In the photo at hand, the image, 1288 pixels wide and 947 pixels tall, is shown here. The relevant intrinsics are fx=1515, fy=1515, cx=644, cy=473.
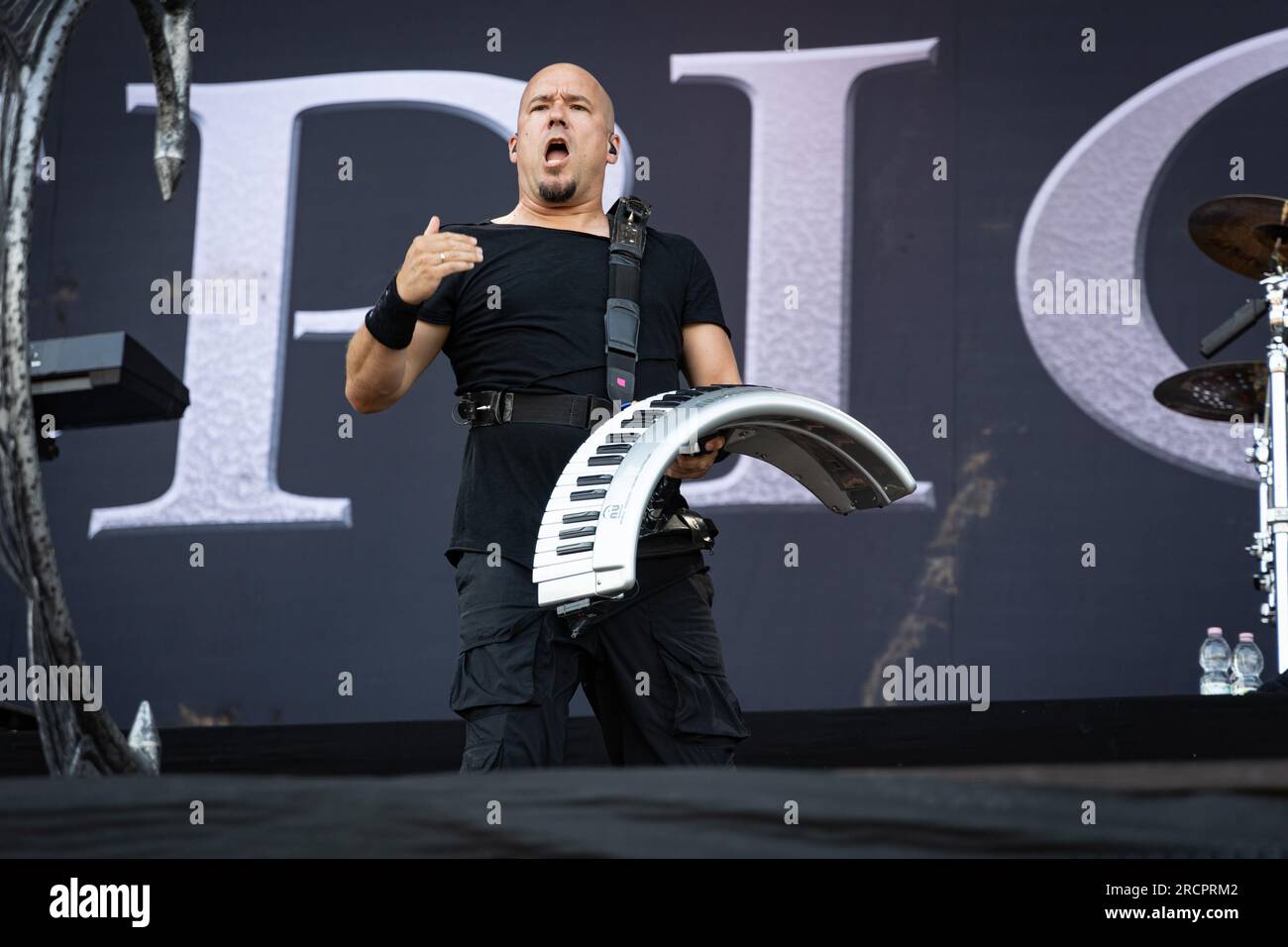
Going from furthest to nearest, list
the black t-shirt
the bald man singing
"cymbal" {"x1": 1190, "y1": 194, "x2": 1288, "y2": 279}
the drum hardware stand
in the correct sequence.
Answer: "cymbal" {"x1": 1190, "y1": 194, "x2": 1288, "y2": 279} → the drum hardware stand → the black t-shirt → the bald man singing

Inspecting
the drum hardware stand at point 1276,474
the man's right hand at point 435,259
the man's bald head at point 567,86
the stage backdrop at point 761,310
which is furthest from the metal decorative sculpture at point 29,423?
the drum hardware stand at point 1276,474

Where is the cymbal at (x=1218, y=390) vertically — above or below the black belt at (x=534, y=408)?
above

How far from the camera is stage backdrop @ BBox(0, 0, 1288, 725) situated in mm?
5055

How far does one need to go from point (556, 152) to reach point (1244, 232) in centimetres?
285

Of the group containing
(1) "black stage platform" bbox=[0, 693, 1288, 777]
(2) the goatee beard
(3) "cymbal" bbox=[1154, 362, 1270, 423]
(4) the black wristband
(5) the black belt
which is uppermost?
(2) the goatee beard

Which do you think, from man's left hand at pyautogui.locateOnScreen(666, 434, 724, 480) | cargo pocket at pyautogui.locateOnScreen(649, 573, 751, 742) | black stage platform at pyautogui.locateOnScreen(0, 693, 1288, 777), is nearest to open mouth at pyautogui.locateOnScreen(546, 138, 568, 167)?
man's left hand at pyautogui.locateOnScreen(666, 434, 724, 480)

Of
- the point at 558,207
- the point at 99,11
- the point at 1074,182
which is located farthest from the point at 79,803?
the point at 99,11

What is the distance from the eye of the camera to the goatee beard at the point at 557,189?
2.54 metres

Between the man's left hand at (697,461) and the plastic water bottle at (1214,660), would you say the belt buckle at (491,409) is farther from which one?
the plastic water bottle at (1214,660)

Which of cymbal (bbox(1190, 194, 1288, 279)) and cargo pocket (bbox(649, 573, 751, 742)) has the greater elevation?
cymbal (bbox(1190, 194, 1288, 279))

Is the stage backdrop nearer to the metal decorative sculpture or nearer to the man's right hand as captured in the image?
the man's right hand

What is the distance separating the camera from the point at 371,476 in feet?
18.0

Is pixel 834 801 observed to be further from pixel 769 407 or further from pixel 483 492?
pixel 483 492

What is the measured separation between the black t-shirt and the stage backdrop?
2737 millimetres
